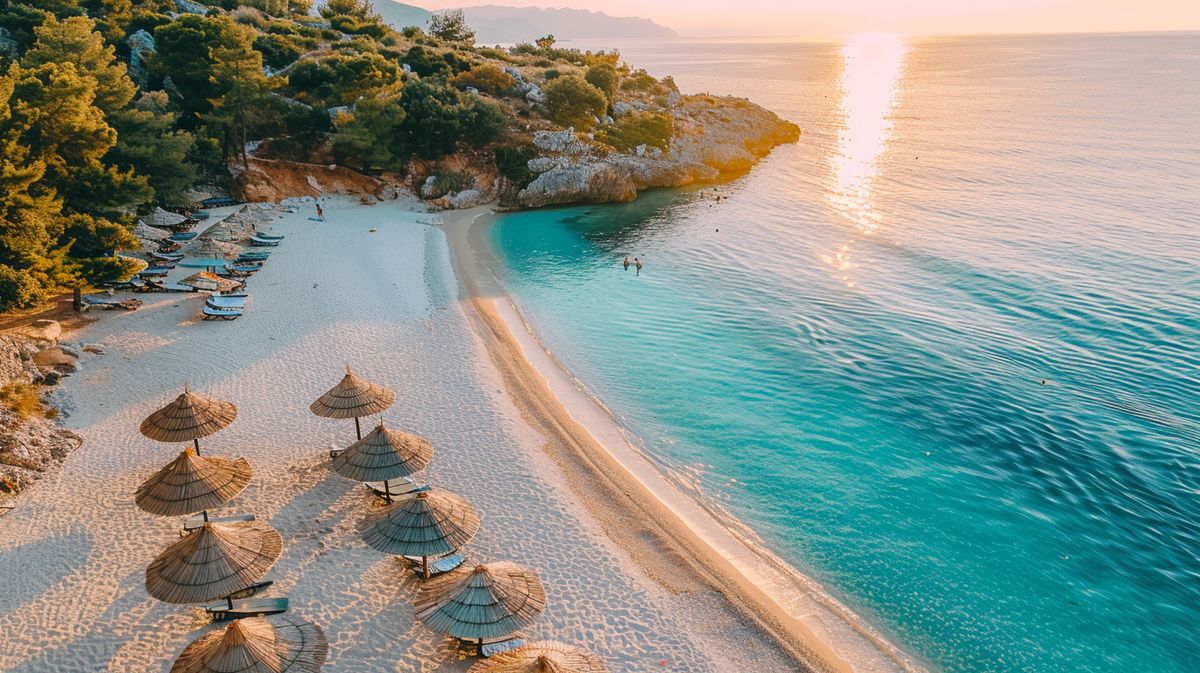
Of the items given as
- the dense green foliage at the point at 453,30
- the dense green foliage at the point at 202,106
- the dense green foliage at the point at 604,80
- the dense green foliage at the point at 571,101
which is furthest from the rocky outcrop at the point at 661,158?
the dense green foliage at the point at 453,30

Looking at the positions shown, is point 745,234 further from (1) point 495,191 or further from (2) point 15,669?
(2) point 15,669


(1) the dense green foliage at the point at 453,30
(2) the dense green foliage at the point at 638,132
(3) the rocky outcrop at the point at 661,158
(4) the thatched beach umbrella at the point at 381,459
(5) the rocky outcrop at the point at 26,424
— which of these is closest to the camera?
(4) the thatched beach umbrella at the point at 381,459

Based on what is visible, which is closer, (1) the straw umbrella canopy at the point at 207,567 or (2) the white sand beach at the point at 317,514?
(1) the straw umbrella canopy at the point at 207,567

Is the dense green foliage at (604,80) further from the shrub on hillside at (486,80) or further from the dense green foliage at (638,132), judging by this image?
the shrub on hillside at (486,80)

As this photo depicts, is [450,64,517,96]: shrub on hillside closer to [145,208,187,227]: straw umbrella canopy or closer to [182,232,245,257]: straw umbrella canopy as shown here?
[145,208,187,227]: straw umbrella canopy

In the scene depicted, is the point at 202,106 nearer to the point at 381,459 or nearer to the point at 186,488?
the point at 186,488

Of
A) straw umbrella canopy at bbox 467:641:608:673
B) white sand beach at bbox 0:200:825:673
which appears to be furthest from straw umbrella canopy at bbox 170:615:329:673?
straw umbrella canopy at bbox 467:641:608:673
